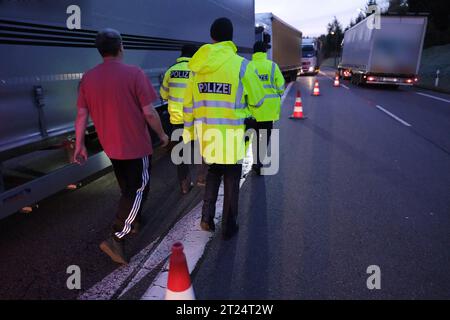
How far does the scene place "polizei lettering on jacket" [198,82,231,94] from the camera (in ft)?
11.5

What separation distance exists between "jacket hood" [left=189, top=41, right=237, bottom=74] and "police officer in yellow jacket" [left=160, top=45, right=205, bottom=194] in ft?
4.45

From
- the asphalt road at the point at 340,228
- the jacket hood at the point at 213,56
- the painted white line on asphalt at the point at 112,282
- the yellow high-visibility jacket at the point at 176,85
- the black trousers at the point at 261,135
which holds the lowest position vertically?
the asphalt road at the point at 340,228

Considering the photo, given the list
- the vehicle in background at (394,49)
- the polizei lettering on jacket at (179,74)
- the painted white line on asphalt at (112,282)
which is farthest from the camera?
the vehicle in background at (394,49)

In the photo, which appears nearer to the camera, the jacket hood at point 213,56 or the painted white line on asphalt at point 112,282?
the painted white line on asphalt at point 112,282

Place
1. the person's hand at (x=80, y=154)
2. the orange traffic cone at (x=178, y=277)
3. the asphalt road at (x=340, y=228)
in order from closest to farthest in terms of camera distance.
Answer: the orange traffic cone at (x=178, y=277) → the asphalt road at (x=340, y=228) → the person's hand at (x=80, y=154)

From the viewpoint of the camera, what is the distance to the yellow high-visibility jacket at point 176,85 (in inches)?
194

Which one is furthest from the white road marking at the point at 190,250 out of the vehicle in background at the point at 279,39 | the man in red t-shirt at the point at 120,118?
the vehicle in background at the point at 279,39

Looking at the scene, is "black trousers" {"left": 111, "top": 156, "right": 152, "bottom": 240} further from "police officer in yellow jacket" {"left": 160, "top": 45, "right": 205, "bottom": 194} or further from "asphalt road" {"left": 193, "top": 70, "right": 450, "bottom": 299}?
"police officer in yellow jacket" {"left": 160, "top": 45, "right": 205, "bottom": 194}

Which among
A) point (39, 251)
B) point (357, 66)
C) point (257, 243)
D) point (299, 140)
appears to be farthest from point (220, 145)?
point (357, 66)

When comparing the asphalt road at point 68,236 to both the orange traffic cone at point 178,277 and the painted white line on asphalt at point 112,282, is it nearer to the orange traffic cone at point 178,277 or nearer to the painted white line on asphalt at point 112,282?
the painted white line on asphalt at point 112,282

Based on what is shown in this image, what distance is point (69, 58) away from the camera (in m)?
3.75

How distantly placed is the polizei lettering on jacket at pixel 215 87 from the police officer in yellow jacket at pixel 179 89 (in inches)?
50.7

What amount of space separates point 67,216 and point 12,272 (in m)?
1.16

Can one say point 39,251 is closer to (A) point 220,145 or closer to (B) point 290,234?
(A) point 220,145
